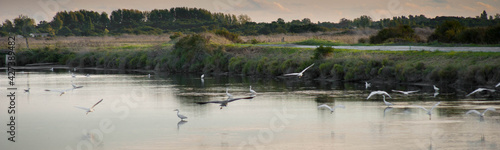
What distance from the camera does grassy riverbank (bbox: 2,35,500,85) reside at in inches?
1177

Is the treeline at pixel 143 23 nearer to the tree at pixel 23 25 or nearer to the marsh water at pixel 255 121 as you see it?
the tree at pixel 23 25

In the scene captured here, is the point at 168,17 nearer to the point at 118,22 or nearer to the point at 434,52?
the point at 118,22

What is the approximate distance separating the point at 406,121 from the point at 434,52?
15.3m

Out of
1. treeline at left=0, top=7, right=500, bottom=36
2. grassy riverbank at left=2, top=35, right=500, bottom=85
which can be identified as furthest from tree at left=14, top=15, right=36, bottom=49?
grassy riverbank at left=2, top=35, right=500, bottom=85

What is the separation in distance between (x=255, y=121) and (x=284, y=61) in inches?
802

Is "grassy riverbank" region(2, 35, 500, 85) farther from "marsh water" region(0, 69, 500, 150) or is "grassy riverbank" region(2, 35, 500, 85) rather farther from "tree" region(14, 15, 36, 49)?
"tree" region(14, 15, 36, 49)

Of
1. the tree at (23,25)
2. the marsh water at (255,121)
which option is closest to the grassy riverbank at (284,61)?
the marsh water at (255,121)

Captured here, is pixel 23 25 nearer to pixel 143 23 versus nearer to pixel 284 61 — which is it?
pixel 143 23

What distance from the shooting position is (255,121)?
2041cm

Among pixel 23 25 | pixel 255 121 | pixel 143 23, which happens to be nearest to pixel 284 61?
pixel 255 121

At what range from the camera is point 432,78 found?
3069cm

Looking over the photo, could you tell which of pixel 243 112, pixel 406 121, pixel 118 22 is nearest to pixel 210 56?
pixel 243 112

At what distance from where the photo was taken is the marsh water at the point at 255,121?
1652 centimetres

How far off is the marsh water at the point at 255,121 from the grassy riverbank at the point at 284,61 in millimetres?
1387
